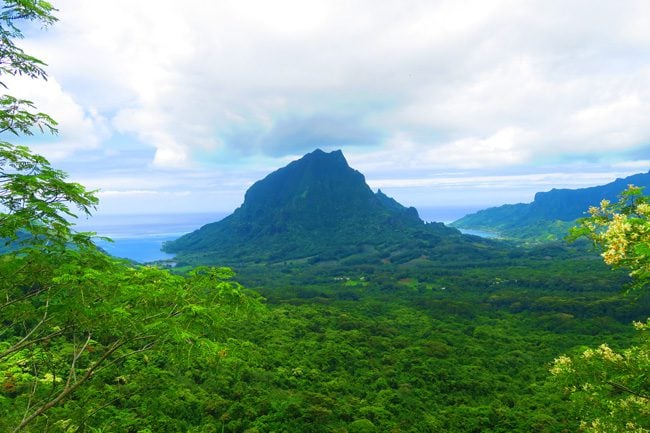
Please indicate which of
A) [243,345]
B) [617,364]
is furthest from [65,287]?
[617,364]

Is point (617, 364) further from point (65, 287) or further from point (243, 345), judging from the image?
point (65, 287)

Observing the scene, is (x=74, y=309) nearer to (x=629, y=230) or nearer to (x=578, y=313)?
(x=629, y=230)

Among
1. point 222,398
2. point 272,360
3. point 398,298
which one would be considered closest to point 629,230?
point 222,398

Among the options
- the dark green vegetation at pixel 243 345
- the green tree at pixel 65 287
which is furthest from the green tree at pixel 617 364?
the green tree at pixel 65 287

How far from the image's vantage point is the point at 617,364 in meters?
10.1

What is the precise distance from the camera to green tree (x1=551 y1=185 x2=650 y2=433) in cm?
718

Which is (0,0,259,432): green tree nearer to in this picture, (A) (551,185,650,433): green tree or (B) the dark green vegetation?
(B) the dark green vegetation

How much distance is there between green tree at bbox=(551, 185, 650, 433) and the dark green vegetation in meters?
1.74

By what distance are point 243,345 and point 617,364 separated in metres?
11.9

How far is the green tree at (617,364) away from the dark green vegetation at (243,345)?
68.4 inches

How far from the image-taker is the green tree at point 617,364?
718 cm

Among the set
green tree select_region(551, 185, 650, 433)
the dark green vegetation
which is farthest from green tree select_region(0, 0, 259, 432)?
green tree select_region(551, 185, 650, 433)

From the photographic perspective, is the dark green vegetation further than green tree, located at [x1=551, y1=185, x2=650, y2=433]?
→ Yes

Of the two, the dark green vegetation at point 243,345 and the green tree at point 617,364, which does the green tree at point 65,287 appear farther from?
the green tree at point 617,364
